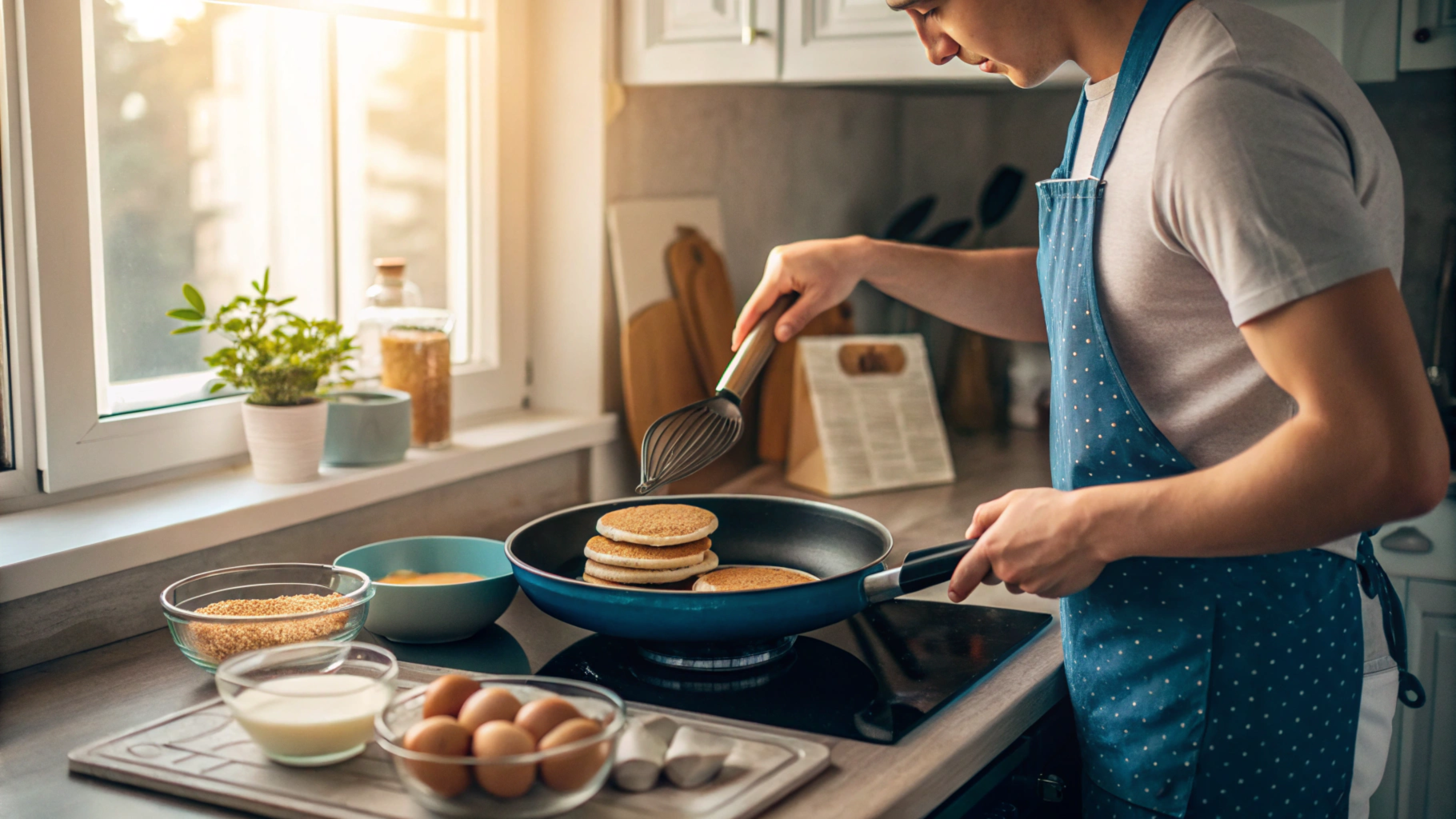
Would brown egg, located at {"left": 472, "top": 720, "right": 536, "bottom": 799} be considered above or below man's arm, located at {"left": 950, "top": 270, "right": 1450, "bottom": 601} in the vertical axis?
below

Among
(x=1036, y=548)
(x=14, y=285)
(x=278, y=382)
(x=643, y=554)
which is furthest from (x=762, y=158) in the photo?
(x=1036, y=548)

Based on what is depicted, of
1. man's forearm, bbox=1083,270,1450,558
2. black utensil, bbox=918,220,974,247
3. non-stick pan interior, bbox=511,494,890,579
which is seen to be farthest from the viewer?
black utensil, bbox=918,220,974,247

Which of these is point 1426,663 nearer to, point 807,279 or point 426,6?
point 807,279

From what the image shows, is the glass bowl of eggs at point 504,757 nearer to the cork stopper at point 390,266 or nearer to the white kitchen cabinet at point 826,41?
the cork stopper at point 390,266

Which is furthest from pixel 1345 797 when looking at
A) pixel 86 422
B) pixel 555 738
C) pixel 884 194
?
pixel 884 194

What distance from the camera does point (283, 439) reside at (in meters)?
1.41

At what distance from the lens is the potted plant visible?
139 centimetres

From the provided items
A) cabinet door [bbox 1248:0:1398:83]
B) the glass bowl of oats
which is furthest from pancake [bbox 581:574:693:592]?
cabinet door [bbox 1248:0:1398:83]

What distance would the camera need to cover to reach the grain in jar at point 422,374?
1606 mm

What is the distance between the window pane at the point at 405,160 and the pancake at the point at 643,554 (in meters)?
0.65

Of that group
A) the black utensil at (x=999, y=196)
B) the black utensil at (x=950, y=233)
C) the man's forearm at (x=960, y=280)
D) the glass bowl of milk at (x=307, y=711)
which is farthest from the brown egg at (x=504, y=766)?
the black utensil at (x=999, y=196)

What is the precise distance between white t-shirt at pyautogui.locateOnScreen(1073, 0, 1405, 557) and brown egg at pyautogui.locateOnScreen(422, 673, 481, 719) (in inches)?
23.3

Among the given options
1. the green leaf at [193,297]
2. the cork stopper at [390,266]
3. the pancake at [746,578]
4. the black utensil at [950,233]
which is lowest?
the pancake at [746,578]

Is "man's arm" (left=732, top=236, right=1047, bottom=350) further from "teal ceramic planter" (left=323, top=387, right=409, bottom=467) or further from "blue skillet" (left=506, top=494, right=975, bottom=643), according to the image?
"teal ceramic planter" (left=323, top=387, right=409, bottom=467)
